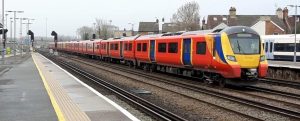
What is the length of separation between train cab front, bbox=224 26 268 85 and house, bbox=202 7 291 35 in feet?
141

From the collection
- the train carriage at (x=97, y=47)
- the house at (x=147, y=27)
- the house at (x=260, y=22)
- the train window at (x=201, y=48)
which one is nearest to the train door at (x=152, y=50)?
the train window at (x=201, y=48)

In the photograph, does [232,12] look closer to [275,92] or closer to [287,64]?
[287,64]

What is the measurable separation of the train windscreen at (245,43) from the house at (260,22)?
42856mm

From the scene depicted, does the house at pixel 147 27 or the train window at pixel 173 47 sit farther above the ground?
the house at pixel 147 27

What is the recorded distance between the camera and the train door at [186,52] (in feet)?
69.1

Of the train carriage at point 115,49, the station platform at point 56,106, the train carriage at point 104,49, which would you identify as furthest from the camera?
the train carriage at point 104,49

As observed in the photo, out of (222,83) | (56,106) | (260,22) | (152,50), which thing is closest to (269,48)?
(152,50)

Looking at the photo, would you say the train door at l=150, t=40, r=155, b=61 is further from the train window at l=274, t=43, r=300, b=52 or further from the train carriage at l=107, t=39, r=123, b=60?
the train window at l=274, t=43, r=300, b=52

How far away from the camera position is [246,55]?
1806 centimetres

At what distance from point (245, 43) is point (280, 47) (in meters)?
14.9

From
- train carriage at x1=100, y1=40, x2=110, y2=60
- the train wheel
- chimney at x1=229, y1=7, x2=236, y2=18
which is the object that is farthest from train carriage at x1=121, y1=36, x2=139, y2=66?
chimney at x1=229, y1=7, x2=236, y2=18

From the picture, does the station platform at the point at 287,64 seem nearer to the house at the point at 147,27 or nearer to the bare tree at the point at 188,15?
the bare tree at the point at 188,15

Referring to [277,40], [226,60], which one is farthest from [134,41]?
[226,60]

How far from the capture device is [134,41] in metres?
32.3
